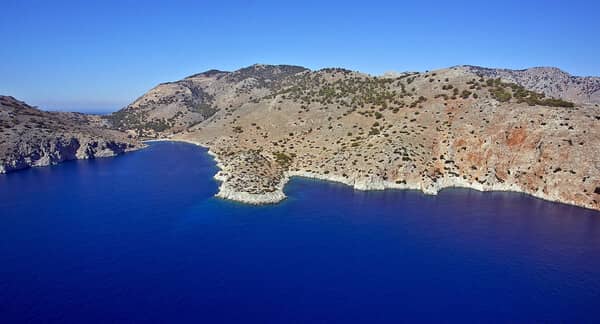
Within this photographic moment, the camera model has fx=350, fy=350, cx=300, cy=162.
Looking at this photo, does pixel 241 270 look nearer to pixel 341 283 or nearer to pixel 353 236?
pixel 341 283

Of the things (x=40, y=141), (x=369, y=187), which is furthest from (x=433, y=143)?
(x=40, y=141)

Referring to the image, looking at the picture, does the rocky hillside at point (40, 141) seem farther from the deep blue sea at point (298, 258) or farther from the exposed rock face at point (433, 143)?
the exposed rock face at point (433, 143)

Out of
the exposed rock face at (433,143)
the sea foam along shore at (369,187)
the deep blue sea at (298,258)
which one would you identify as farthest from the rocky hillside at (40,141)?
the sea foam along shore at (369,187)

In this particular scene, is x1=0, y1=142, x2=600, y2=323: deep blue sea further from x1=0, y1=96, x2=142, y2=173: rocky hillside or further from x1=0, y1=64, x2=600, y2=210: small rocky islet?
x1=0, y1=96, x2=142, y2=173: rocky hillside

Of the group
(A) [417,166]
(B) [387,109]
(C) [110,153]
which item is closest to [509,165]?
(A) [417,166]

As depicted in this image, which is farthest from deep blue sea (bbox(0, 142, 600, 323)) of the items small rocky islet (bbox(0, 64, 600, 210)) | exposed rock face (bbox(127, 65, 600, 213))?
small rocky islet (bbox(0, 64, 600, 210))

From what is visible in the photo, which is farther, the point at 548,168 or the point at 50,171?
the point at 50,171
